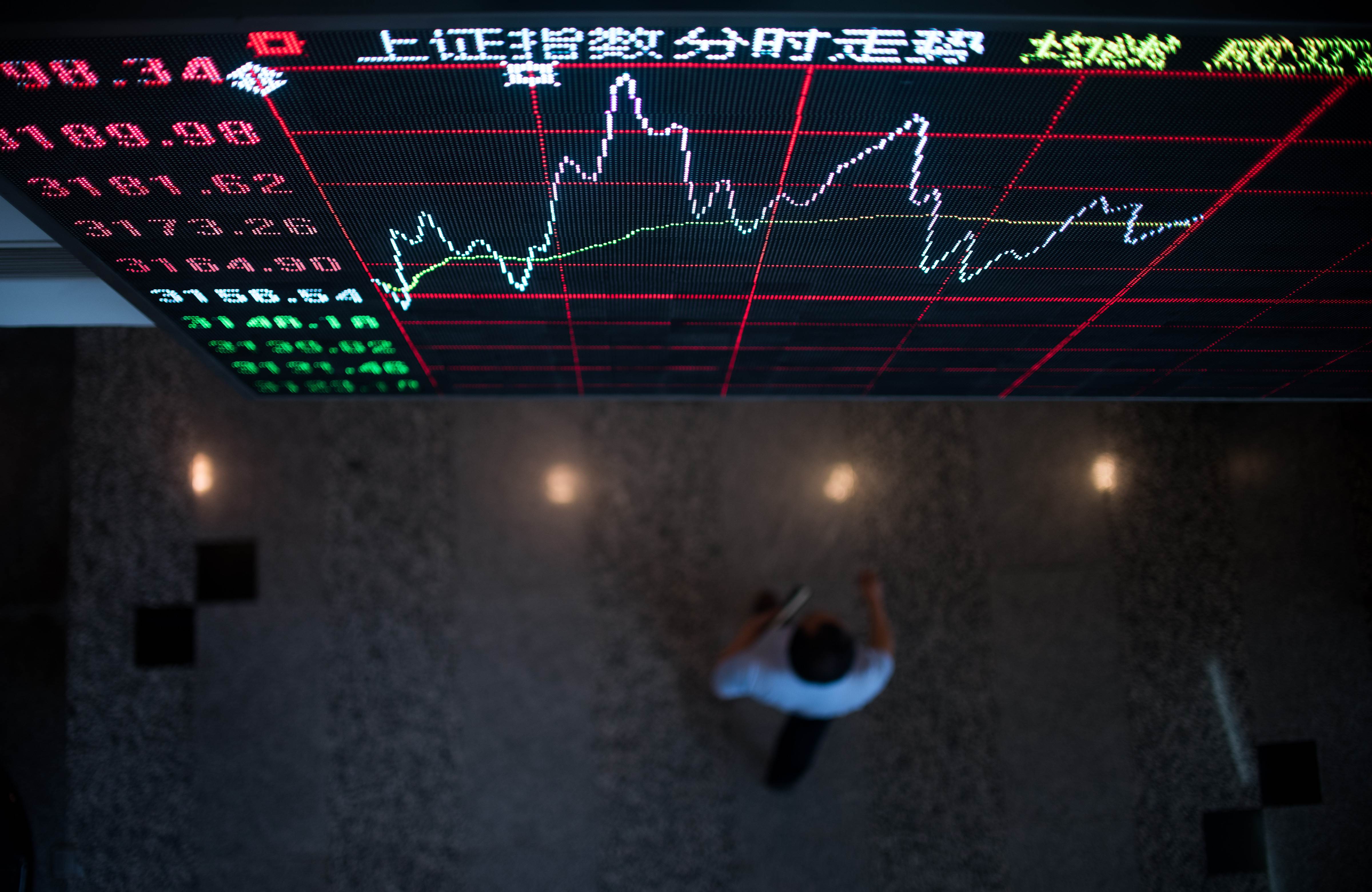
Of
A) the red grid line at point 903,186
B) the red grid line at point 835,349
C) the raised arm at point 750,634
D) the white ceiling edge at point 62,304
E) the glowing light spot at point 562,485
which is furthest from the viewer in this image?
the glowing light spot at point 562,485

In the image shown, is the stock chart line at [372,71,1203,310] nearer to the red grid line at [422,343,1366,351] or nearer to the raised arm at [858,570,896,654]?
the red grid line at [422,343,1366,351]

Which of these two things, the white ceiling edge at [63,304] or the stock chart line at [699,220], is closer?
the stock chart line at [699,220]

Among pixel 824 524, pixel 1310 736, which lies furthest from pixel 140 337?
pixel 1310 736

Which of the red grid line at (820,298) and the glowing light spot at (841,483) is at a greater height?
the red grid line at (820,298)

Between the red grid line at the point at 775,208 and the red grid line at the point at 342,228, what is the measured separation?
28.2 inches

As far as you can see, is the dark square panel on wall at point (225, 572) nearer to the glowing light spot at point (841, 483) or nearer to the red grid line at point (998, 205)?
the glowing light spot at point (841, 483)

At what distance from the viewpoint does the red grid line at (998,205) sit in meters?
0.99

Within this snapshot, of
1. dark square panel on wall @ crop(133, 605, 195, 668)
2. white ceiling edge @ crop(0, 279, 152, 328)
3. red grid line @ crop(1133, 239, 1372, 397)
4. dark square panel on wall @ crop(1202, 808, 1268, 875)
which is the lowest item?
dark square panel on wall @ crop(1202, 808, 1268, 875)

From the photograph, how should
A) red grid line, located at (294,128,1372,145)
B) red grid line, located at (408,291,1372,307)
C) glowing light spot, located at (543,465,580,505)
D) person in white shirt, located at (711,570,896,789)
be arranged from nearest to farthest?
red grid line, located at (294,128,1372,145) → red grid line, located at (408,291,1372,307) → person in white shirt, located at (711,570,896,789) → glowing light spot, located at (543,465,580,505)

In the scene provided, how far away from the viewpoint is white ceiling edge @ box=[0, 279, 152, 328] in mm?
1965

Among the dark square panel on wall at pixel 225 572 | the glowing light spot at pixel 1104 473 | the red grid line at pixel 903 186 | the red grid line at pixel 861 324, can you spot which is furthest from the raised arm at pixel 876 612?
the dark square panel on wall at pixel 225 572

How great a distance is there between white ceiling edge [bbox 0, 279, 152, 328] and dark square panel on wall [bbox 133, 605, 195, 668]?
1096 millimetres

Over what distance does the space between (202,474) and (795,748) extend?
7.63 feet

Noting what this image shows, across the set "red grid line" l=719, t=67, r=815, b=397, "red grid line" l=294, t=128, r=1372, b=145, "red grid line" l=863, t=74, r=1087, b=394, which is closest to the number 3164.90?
"red grid line" l=294, t=128, r=1372, b=145
